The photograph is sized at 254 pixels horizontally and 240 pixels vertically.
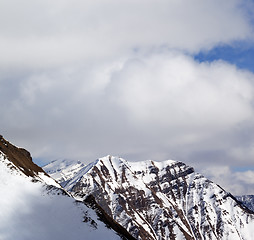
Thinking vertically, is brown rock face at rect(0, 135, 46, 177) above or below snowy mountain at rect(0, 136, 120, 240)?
above

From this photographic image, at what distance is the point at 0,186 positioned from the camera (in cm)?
9406

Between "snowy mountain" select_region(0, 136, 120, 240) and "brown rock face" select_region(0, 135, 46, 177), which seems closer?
"snowy mountain" select_region(0, 136, 120, 240)

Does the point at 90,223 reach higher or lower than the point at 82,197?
lower

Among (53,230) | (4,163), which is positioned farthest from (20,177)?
(53,230)

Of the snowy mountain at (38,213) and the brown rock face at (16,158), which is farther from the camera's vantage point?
the brown rock face at (16,158)

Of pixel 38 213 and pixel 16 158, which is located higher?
pixel 16 158

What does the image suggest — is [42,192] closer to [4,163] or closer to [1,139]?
[4,163]

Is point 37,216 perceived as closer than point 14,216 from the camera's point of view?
No

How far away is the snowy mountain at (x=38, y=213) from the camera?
8275cm

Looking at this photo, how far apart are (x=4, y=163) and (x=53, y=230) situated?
2637 cm

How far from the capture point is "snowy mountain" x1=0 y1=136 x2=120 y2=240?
82750mm

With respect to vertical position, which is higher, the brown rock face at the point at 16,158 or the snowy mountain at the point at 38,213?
the brown rock face at the point at 16,158

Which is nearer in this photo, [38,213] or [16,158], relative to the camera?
[38,213]

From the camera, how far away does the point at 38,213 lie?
303 ft
